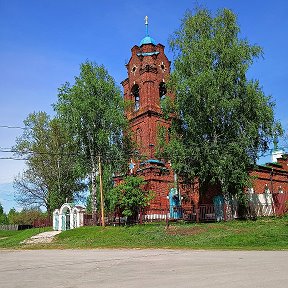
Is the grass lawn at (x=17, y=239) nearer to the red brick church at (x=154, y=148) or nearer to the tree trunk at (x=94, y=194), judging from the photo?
the tree trunk at (x=94, y=194)

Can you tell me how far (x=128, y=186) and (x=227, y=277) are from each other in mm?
21258

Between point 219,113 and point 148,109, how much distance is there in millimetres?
11202

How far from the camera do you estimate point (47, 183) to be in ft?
138

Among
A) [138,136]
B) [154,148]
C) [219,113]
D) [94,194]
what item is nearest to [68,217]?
[94,194]

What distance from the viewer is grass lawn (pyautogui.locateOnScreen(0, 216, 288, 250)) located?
16258 millimetres

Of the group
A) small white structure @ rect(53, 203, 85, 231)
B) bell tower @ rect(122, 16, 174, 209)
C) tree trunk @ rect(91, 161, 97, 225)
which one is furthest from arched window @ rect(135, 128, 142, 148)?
small white structure @ rect(53, 203, 85, 231)

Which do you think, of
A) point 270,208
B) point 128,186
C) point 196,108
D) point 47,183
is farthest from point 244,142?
point 47,183

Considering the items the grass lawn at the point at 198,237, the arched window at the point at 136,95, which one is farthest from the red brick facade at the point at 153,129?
the grass lawn at the point at 198,237

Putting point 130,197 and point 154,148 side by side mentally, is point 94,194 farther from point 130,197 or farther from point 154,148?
point 154,148

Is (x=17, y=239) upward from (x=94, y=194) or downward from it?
downward

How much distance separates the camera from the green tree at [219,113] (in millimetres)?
23922

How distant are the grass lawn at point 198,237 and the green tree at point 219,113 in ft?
13.9

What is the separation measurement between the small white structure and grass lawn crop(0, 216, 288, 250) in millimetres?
7340

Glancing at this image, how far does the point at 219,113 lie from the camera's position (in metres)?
24.8
